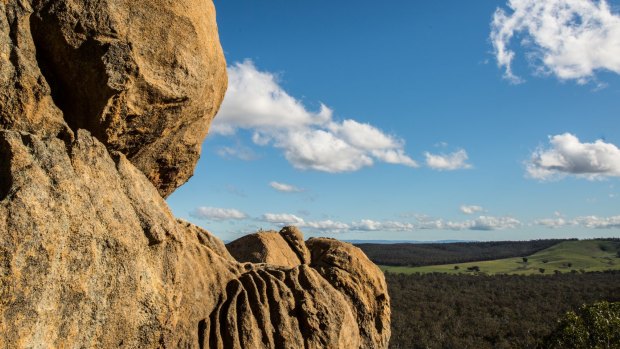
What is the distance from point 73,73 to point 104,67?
3.17 feet

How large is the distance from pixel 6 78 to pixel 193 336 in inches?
329

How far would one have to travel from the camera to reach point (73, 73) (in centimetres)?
1299

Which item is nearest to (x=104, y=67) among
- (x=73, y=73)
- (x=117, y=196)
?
(x=73, y=73)

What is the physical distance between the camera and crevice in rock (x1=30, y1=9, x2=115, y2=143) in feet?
41.6

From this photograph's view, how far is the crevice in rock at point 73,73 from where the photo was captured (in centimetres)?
1269

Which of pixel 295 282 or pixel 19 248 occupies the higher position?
pixel 19 248

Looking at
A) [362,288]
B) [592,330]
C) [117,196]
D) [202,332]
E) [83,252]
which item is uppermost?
[117,196]

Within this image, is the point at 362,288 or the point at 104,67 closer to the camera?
the point at 104,67

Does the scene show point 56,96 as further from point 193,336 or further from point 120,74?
point 193,336

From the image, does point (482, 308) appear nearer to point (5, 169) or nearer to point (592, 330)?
point (592, 330)

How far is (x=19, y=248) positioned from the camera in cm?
929

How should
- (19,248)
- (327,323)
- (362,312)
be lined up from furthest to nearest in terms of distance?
1. (362,312)
2. (327,323)
3. (19,248)

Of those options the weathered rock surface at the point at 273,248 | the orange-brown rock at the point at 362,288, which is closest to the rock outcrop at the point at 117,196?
the orange-brown rock at the point at 362,288

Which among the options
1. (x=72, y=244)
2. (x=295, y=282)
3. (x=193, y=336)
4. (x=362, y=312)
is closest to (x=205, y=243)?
(x=295, y=282)
